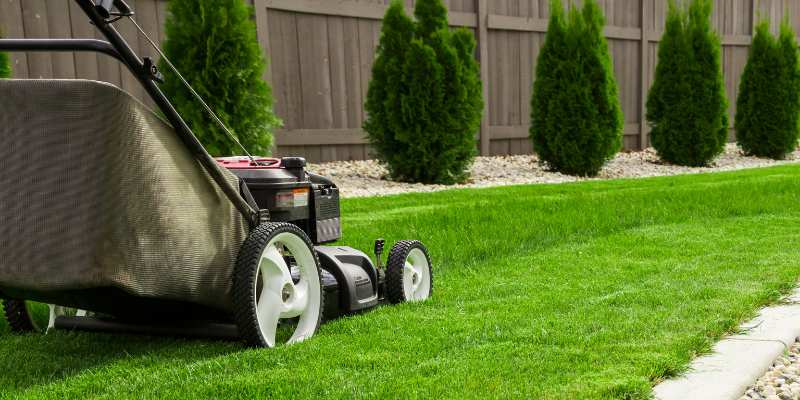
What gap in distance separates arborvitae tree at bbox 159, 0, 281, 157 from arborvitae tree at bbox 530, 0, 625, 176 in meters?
4.94

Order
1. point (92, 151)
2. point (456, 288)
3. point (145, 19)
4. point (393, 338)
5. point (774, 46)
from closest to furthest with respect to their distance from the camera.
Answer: point (92, 151)
point (393, 338)
point (456, 288)
point (145, 19)
point (774, 46)

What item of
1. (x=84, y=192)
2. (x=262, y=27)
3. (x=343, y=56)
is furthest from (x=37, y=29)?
(x=84, y=192)

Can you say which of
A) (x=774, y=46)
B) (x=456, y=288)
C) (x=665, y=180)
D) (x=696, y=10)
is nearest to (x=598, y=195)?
(x=665, y=180)

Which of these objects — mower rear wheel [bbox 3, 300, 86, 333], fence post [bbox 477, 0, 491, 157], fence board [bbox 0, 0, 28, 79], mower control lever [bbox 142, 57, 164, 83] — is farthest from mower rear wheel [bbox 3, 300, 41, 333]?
fence post [bbox 477, 0, 491, 157]

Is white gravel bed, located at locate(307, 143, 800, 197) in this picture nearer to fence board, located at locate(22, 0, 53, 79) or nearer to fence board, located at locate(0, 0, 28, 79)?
fence board, located at locate(22, 0, 53, 79)

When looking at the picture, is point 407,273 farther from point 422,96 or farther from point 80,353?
point 422,96

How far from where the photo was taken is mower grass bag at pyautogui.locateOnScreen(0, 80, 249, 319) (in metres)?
2.17

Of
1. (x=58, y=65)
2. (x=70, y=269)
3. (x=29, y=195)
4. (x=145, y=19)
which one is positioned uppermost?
(x=145, y=19)

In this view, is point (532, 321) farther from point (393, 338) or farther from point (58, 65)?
point (58, 65)

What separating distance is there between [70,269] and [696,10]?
12942 mm

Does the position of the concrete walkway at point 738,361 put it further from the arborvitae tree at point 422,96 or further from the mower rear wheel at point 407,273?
the arborvitae tree at point 422,96

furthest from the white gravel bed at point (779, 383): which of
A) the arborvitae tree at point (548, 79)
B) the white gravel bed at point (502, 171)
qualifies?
the arborvitae tree at point (548, 79)

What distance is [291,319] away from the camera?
3.09 m

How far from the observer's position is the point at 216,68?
7.47 meters
